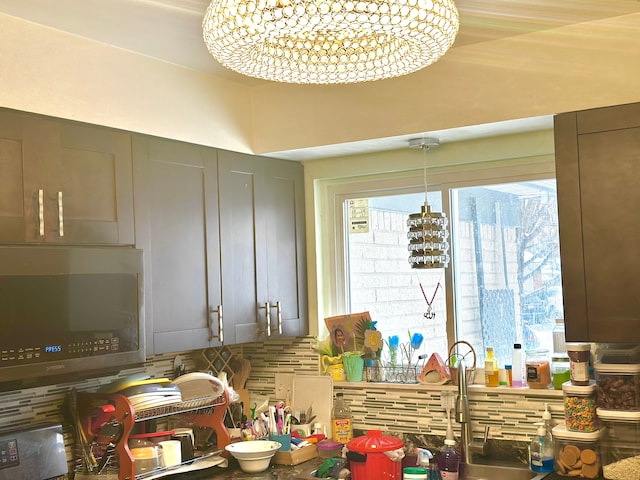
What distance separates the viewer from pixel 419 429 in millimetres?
3285

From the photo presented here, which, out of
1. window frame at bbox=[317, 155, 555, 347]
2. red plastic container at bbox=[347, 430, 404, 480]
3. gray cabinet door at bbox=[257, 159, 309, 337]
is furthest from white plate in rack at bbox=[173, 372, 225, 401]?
window frame at bbox=[317, 155, 555, 347]

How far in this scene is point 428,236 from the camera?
318 centimetres

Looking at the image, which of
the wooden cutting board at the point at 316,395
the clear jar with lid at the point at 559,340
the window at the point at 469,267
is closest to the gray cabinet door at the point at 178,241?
the wooden cutting board at the point at 316,395

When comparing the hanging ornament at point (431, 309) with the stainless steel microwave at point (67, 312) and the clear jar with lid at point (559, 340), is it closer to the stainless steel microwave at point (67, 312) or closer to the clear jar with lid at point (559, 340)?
the clear jar with lid at point (559, 340)

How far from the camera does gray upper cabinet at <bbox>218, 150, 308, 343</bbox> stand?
3.17 m

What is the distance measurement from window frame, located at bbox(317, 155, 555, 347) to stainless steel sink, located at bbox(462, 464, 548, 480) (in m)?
0.55

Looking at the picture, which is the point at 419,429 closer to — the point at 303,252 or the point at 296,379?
the point at 296,379

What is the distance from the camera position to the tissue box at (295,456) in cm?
310

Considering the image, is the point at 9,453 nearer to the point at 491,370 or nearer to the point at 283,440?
the point at 283,440

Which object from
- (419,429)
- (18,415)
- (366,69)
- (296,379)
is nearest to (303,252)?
(296,379)

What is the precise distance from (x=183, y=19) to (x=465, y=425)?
73.4 inches

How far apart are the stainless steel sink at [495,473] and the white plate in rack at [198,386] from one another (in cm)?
103

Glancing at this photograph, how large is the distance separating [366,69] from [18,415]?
179 cm

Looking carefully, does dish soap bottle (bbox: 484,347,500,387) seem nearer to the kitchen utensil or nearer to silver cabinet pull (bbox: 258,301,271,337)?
the kitchen utensil
